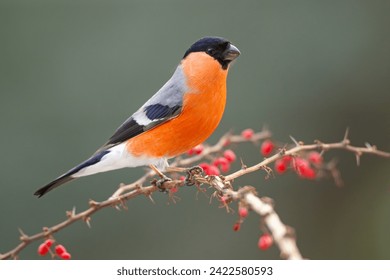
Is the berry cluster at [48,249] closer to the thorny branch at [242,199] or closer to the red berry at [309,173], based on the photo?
the thorny branch at [242,199]

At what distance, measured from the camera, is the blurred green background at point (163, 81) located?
2402 millimetres

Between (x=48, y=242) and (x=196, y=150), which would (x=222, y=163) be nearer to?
(x=196, y=150)

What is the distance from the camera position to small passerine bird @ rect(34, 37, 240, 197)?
74.5 inches

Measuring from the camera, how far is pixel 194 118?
1896 mm

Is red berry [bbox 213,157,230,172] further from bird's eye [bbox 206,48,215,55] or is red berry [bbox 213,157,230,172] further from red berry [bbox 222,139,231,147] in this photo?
bird's eye [bbox 206,48,215,55]

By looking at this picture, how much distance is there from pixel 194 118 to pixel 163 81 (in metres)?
0.53

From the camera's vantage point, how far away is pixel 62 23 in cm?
258

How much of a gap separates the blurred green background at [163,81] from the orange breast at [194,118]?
0.43 meters

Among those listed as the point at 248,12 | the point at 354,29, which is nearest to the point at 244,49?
the point at 248,12

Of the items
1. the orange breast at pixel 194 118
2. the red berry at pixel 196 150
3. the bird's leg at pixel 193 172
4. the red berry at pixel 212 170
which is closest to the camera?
the bird's leg at pixel 193 172

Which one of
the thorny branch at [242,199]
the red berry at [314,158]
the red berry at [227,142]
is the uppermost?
the thorny branch at [242,199]

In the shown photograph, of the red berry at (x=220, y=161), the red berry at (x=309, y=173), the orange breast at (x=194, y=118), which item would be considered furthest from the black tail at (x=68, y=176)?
the red berry at (x=309, y=173)

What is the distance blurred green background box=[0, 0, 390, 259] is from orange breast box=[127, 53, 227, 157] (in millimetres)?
427
